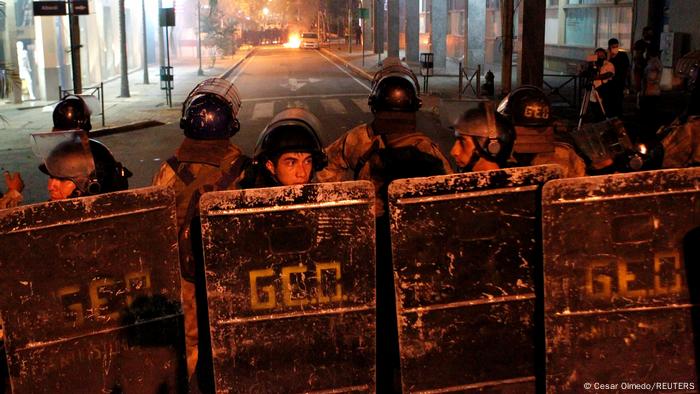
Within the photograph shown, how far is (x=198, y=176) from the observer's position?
14.2 ft

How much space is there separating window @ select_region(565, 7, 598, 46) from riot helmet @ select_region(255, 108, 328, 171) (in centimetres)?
2546

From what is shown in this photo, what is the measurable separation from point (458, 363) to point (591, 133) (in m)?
2.06

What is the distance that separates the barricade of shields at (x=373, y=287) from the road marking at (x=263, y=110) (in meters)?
15.5

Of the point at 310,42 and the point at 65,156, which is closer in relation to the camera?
the point at 65,156

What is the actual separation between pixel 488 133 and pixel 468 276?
117 cm

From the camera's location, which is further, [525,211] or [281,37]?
[281,37]

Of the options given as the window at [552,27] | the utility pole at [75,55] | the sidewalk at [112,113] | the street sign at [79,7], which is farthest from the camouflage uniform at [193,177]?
the window at [552,27]

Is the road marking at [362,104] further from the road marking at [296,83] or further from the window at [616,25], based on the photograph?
the window at [616,25]

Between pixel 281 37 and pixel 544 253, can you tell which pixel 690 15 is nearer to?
pixel 544 253

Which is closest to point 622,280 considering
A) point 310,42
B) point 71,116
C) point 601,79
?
point 71,116

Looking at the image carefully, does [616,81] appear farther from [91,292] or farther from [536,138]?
[91,292]

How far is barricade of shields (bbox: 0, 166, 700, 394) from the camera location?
3158 mm

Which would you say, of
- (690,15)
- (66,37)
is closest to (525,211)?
(690,15)

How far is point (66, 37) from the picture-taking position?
27.3m
